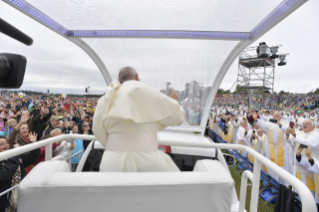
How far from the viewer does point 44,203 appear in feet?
3.68

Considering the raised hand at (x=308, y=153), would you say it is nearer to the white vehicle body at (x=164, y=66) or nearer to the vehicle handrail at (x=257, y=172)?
the white vehicle body at (x=164, y=66)

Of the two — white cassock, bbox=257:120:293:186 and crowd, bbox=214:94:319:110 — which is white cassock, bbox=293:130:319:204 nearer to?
white cassock, bbox=257:120:293:186

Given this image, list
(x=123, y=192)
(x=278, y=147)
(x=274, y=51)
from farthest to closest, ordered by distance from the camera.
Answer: (x=274, y=51)
(x=278, y=147)
(x=123, y=192)

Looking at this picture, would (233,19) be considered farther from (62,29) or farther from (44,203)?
(44,203)

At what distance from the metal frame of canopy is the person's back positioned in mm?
1663

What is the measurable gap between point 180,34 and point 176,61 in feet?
2.49

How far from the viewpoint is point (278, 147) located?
20.1 feet

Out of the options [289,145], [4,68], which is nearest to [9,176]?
[4,68]

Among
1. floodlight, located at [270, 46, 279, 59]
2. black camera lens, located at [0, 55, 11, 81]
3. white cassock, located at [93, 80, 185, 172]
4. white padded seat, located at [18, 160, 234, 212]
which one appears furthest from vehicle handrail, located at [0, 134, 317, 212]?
floodlight, located at [270, 46, 279, 59]

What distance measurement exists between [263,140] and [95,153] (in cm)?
602

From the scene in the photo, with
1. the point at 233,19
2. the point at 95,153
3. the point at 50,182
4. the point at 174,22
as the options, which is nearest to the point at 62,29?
the point at 174,22

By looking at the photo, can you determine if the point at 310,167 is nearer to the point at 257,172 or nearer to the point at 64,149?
the point at 257,172

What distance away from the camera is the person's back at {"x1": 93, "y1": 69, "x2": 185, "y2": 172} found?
1517 millimetres

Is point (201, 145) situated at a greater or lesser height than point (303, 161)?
greater
